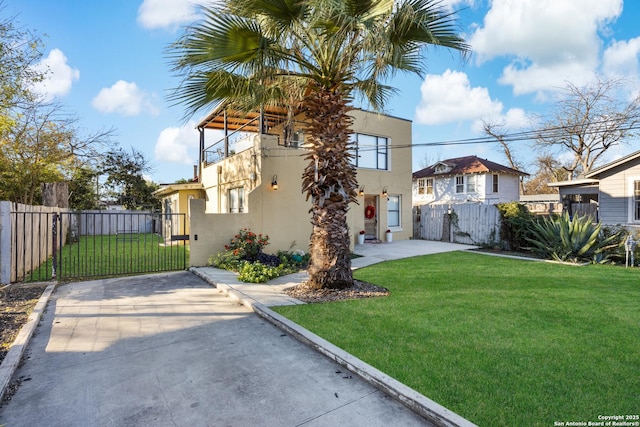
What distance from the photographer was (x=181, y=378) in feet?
11.5

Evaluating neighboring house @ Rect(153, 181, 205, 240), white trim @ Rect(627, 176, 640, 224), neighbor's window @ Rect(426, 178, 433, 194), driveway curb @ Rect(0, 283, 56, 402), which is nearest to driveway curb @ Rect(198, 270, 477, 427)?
driveway curb @ Rect(0, 283, 56, 402)

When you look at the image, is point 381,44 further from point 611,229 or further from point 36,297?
point 611,229

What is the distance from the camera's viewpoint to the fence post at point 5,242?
7.28 metres

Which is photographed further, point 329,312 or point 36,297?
point 36,297

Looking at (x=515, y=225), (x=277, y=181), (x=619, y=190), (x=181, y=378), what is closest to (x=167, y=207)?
(x=277, y=181)

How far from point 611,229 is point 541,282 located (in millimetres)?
6494

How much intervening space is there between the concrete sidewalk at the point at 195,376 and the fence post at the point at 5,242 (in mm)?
2560

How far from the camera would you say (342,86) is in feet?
23.5

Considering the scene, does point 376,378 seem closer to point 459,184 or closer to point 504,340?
point 504,340

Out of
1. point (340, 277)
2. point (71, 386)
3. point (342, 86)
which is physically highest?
point (342, 86)

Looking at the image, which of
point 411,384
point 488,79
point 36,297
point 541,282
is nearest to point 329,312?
point 411,384

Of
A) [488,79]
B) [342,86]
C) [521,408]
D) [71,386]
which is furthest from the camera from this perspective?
[488,79]

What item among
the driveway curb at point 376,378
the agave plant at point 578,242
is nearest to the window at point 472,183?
the agave plant at point 578,242

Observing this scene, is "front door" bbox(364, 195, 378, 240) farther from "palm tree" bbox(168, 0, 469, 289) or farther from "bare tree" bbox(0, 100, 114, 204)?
"bare tree" bbox(0, 100, 114, 204)
